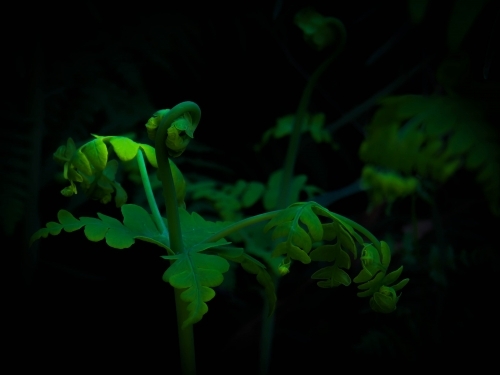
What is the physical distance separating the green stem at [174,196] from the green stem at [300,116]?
0.40 m

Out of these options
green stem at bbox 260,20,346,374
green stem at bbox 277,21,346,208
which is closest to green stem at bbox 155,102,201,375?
green stem at bbox 260,20,346,374

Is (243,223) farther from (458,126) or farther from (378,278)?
(458,126)

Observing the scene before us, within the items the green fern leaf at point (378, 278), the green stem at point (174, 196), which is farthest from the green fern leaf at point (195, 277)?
the green fern leaf at point (378, 278)

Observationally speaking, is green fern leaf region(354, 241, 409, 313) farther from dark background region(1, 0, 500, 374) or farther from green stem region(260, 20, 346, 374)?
dark background region(1, 0, 500, 374)

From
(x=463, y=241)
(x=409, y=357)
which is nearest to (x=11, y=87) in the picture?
(x=409, y=357)

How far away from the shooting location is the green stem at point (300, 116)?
1.08 meters

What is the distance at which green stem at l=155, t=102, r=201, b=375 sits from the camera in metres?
0.74

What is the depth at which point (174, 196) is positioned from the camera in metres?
0.80

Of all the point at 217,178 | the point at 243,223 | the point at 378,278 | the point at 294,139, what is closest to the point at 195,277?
the point at 243,223

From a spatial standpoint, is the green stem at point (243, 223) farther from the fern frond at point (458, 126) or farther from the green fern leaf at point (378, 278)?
the fern frond at point (458, 126)

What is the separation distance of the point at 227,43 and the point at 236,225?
1113 millimetres

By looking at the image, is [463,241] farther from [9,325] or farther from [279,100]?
[9,325]

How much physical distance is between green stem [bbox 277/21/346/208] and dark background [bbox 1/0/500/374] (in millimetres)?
196

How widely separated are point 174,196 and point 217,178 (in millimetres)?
1037
